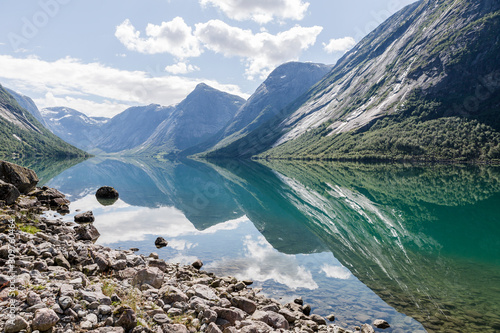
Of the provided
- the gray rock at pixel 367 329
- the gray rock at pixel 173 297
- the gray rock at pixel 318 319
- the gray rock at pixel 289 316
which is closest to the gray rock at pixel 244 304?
the gray rock at pixel 289 316

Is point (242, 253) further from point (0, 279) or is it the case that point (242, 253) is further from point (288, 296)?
point (0, 279)

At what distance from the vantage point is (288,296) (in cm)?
1909

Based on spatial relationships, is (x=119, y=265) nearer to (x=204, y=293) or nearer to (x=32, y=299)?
(x=204, y=293)

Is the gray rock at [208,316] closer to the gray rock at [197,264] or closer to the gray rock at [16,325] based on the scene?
the gray rock at [16,325]

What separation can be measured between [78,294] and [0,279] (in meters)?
2.91

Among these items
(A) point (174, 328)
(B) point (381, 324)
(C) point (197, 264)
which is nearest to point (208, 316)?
(A) point (174, 328)

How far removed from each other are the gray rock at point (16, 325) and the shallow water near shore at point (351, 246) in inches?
536

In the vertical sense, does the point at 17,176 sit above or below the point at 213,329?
above

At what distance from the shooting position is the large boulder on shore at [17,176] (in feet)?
121

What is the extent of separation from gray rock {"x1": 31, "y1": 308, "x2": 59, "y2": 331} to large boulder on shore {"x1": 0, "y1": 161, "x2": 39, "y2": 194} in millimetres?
35460

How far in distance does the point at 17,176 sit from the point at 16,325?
37799mm

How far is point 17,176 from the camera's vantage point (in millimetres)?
38312

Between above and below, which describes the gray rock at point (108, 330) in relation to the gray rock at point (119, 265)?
below

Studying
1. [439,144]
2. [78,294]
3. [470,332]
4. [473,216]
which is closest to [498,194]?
[473,216]
